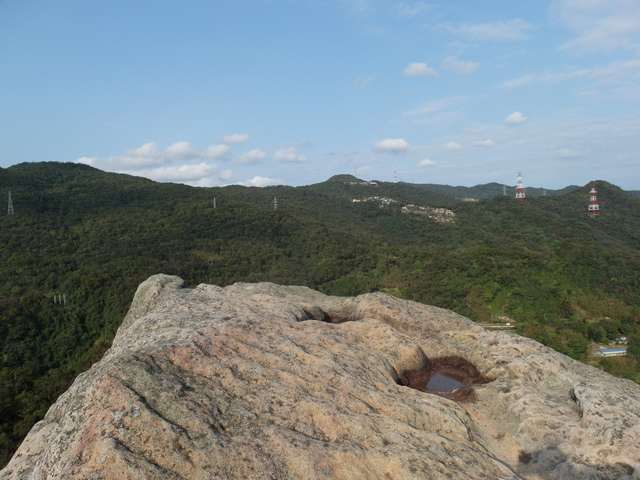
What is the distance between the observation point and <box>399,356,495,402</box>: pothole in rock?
9.23 meters

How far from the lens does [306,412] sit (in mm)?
6188

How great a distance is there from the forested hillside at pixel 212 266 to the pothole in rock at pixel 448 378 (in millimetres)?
16774

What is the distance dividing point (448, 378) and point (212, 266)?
51.6 metres

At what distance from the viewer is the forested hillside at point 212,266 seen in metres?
35.3

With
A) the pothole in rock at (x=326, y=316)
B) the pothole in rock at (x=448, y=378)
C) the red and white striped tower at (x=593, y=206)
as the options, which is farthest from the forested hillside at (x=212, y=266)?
the pothole in rock at (x=448, y=378)

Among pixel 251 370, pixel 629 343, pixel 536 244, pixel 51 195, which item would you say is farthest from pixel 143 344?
pixel 536 244

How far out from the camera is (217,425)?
217 inches

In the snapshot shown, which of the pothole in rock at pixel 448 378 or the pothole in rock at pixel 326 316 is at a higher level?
the pothole in rock at pixel 326 316

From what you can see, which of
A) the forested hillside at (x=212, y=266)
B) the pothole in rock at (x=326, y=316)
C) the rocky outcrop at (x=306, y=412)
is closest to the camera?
the rocky outcrop at (x=306, y=412)

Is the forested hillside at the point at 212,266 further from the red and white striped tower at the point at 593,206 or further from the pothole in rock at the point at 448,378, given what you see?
the pothole in rock at the point at 448,378

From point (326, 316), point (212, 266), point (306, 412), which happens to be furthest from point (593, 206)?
point (306, 412)

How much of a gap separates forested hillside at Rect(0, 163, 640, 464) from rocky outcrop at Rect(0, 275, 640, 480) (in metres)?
15.0

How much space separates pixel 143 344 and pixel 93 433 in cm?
236

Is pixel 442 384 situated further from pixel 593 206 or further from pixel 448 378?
pixel 593 206
